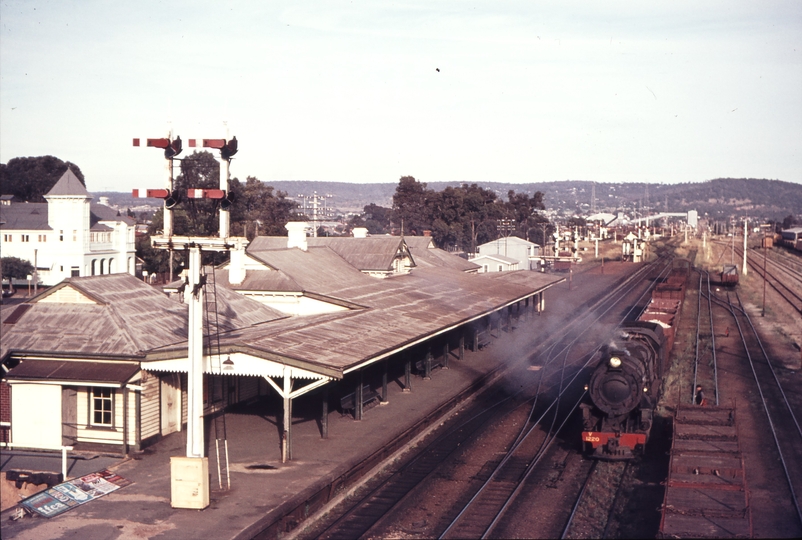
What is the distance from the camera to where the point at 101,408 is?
61.7 ft

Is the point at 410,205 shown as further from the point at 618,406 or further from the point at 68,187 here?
the point at 618,406

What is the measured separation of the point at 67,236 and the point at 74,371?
44754 mm

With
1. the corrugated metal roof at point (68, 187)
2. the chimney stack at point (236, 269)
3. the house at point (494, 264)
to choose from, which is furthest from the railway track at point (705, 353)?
the corrugated metal roof at point (68, 187)

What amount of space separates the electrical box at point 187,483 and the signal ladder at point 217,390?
138 centimetres

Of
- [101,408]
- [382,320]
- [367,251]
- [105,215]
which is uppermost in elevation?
[105,215]

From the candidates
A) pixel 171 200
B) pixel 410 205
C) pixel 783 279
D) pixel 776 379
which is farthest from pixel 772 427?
pixel 410 205

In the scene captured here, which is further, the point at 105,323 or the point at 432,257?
the point at 432,257

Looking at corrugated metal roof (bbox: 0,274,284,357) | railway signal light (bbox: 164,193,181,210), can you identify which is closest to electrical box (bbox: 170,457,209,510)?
corrugated metal roof (bbox: 0,274,284,357)

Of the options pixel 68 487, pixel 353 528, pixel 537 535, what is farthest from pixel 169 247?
pixel 537 535

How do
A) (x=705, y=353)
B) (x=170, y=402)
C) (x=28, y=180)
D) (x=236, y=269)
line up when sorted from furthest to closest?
(x=28, y=180)
(x=705, y=353)
(x=236, y=269)
(x=170, y=402)

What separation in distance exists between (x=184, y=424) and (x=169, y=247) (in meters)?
7.48

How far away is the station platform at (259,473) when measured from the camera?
45.0 feet

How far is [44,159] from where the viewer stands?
106125 mm

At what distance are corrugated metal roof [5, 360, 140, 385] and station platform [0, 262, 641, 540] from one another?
198 cm
